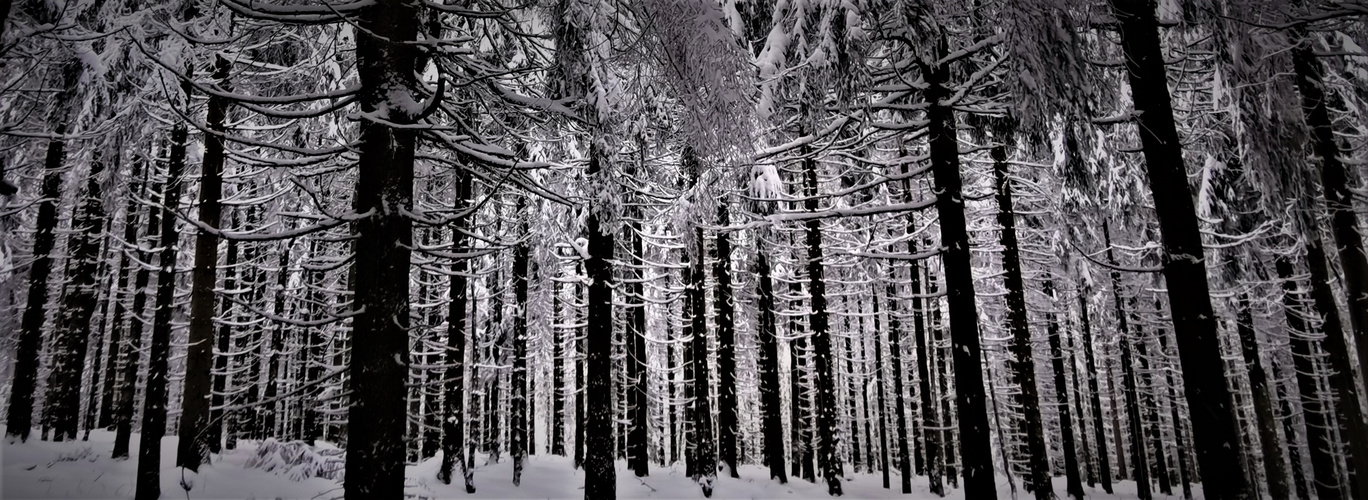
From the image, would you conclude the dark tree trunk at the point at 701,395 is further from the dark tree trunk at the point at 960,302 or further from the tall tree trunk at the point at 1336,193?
the tall tree trunk at the point at 1336,193

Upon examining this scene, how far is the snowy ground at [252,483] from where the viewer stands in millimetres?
9195

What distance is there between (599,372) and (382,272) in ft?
17.2

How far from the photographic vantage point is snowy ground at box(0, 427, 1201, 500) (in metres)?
9.20

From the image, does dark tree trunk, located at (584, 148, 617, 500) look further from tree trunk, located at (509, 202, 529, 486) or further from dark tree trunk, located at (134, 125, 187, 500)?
dark tree trunk, located at (134, 125, 187, 500)

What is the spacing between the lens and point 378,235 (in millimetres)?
4551

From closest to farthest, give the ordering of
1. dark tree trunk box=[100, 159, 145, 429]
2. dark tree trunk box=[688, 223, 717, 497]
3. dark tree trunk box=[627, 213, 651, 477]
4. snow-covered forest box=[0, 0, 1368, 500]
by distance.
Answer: snow-covered forest box=[0, 0, 1368, 500], dark tree trunk box=[688, 223, 717, 497], dark tree trunk box=[627, 213, 651, 477], dark tree trunk box=[100, 159, 145, 429]

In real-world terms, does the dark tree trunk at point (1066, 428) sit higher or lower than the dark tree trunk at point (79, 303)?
lower

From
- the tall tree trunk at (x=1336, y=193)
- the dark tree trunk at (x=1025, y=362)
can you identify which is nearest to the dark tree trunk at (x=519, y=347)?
the dark tree trunk at (x=1025, y=362)

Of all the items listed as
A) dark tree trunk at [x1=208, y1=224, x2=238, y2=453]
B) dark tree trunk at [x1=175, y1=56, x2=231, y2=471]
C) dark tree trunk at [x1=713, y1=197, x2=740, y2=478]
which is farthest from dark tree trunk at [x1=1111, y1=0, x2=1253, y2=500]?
dark tree trunk at [x1=208, y1=224, x2=238, y2=453]

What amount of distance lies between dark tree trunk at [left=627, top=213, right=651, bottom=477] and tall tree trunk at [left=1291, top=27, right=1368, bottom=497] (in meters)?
12.1

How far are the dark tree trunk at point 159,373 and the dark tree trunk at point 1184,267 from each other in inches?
485

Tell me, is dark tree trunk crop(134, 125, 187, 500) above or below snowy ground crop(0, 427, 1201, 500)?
above

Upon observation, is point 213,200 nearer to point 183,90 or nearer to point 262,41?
point 183,90

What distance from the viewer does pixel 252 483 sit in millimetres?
10289
